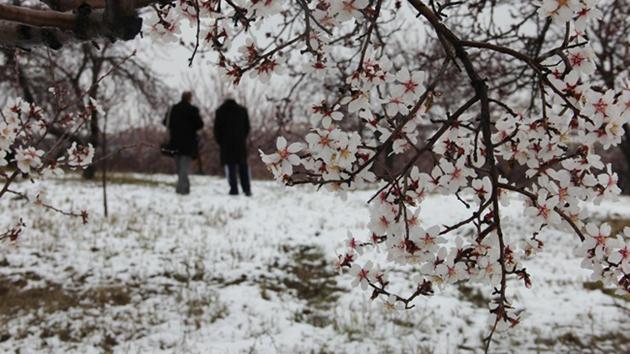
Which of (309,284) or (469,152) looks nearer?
(469,152)

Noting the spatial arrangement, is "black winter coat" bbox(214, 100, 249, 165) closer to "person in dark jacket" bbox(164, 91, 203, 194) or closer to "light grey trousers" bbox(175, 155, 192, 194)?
"person in dark jacket" bbox(164, 91, 203, 194)

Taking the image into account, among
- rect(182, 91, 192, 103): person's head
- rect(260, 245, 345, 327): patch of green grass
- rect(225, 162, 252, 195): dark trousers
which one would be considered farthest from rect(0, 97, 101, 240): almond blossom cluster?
rect(225, 162, 252, 195): dark trousers

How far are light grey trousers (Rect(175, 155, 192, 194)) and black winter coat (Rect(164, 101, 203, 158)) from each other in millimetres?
139

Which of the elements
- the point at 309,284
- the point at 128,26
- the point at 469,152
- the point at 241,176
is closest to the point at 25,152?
the point at 128,26

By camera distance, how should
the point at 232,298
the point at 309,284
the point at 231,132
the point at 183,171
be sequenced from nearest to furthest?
the point at 232,298 → the point at 309,284 → the point at 231,132 → the point at 183,171

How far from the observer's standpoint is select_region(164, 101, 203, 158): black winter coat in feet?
33.3

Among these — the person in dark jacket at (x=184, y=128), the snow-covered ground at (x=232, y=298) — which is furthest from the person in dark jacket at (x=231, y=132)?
the snow-covered ground at (x=232, y=298)

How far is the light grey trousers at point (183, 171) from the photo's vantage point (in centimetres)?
1034

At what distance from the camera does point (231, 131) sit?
1038cm

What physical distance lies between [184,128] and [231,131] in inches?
34.7

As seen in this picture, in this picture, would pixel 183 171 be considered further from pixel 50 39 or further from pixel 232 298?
pixel 50 39

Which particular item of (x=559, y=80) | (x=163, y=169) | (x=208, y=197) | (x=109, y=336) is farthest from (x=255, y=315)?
(x=163, y=169)

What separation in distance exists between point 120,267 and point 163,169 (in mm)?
19095

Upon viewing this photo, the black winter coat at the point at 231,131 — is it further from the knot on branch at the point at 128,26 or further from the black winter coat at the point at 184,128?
the knot on branch at the point at 128,26
